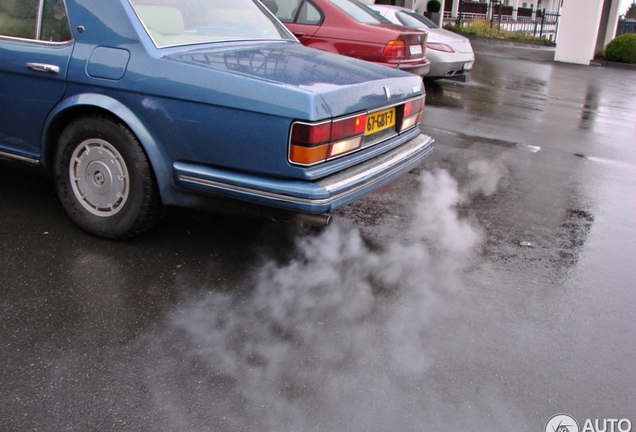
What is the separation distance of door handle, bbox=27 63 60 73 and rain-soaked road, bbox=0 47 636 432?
105 centimetres

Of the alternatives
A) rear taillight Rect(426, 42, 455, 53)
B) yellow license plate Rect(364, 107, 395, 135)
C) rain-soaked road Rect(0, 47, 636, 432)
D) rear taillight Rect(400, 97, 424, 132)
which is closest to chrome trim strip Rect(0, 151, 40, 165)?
rain-soaked road Rect(0, 47, 636, 432)

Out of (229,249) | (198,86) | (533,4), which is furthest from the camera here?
(533,4)

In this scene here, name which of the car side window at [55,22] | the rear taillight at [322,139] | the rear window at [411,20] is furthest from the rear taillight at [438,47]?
the car side window at [55,22]

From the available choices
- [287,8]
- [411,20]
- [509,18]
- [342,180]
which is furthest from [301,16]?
[509,18]

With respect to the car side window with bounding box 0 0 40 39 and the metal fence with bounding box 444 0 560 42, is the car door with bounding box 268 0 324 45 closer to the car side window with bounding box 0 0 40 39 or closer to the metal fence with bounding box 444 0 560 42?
the car side window with bounding box 0 0 40 39

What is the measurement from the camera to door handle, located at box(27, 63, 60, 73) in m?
3.62

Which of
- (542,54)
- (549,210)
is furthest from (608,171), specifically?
(542,54)

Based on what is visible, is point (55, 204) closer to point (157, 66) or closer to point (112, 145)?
point (112, 145)

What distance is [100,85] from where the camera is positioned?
138 inches

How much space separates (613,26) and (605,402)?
77.0ft

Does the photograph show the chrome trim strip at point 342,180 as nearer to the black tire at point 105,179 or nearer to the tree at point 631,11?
the black tire at point 105,179

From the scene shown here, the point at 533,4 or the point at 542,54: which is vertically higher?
the point at 533,4

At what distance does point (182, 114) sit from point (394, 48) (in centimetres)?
546
